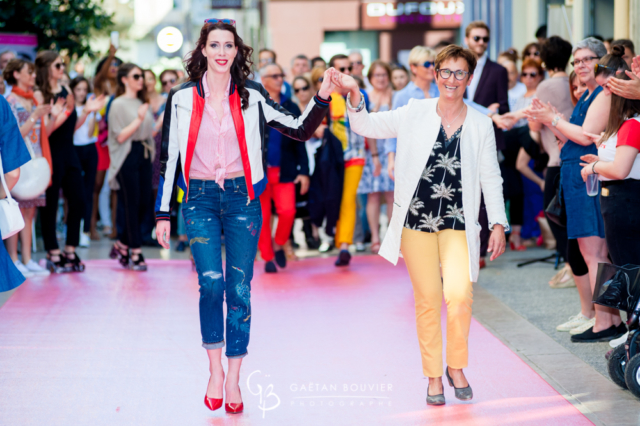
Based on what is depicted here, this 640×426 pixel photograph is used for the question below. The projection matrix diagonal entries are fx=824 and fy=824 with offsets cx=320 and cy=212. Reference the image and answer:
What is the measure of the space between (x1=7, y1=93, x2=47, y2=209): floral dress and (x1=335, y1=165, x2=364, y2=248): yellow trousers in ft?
10.3

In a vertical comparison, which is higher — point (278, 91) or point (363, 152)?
point (278, 91)

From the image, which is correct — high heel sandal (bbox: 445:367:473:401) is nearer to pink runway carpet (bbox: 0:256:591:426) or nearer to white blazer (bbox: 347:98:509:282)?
pink runway carpet (bbox: 0:256:591:426)

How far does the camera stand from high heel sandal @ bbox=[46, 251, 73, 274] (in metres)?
8.75

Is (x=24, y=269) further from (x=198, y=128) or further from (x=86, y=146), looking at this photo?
(x=198, y=128)

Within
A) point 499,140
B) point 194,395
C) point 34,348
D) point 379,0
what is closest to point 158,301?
point 34,348

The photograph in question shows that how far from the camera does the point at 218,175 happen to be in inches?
170


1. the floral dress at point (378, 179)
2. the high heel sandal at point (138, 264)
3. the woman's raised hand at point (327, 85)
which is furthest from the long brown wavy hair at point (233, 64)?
the floral dress at point (378, 179)

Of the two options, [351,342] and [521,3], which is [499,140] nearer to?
[351,342]

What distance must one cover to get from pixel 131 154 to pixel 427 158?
508cm

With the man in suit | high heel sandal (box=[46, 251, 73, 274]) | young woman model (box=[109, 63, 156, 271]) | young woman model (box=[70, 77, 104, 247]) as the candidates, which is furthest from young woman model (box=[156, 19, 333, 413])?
young woman model (box=[70, 77, 104, 247])

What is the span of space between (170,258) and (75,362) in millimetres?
4606

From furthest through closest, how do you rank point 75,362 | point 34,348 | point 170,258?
point 170,258
point 34,348
point 75,362

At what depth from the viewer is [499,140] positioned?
796cm

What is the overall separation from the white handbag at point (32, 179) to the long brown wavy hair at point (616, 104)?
4879 mm
